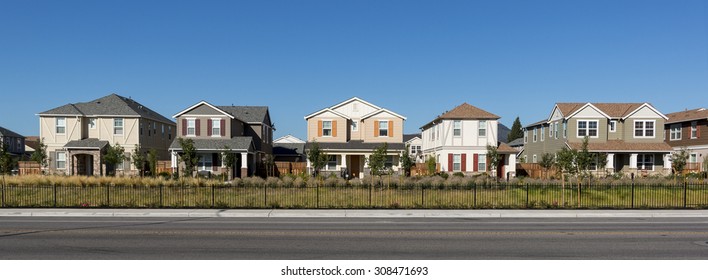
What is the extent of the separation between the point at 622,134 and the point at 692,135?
6631 mm

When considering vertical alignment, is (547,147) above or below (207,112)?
below

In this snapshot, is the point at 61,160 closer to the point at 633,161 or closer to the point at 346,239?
the point at 346,239

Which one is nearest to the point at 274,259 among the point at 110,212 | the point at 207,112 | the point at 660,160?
the point at 110,212

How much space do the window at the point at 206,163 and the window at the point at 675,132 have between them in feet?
148

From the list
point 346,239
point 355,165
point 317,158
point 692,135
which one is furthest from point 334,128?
point 346,239

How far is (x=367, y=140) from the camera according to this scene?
48406mm

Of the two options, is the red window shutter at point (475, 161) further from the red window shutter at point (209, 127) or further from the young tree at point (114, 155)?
the young tree at point (114, 155)

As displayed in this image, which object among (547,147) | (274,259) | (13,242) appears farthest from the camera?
(547,147)

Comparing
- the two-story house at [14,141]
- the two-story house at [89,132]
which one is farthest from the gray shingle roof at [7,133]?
the two-story house at [89,132]

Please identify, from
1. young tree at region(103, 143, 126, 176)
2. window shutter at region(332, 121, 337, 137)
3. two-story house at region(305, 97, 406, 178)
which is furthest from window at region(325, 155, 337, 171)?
young tree at region(103, 143, 126, 176)

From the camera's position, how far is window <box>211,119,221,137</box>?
147 feet

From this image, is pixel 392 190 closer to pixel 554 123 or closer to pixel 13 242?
pixel 13 242

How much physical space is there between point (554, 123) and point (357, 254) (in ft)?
143

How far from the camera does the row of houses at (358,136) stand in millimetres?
44438
